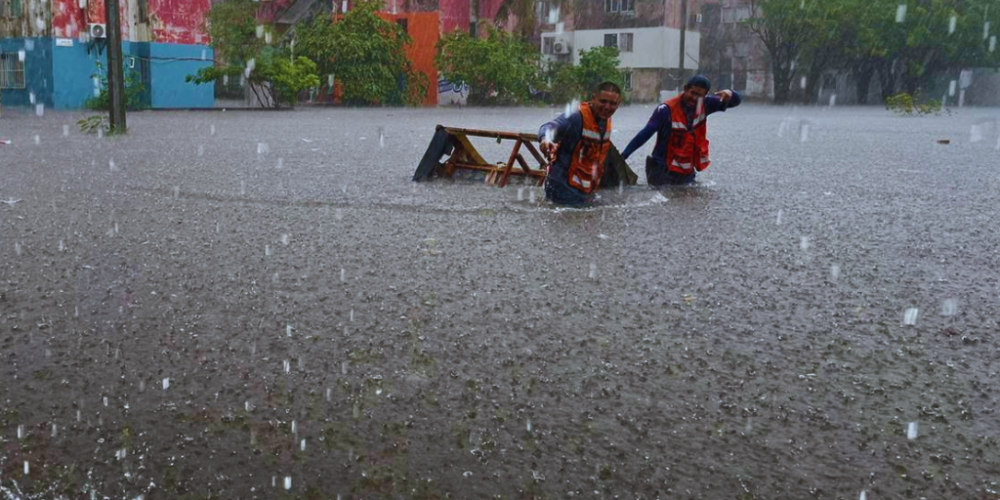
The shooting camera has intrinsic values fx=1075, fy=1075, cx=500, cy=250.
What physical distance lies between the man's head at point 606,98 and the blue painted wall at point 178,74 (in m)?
24.1

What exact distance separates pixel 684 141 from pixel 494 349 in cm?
526

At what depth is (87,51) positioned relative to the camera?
28.7 m

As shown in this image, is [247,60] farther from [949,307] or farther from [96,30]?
[949,307]

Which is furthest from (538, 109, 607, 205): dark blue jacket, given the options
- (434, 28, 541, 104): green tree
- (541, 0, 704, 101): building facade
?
(541, 0, 704, 101): building facade

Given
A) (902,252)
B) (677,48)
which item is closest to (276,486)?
(902,252)

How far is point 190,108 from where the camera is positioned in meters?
29.0

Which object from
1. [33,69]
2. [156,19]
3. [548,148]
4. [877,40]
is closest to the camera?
[548,148]

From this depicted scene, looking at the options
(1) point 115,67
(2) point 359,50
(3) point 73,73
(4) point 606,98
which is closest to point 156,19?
(3) point 73,73

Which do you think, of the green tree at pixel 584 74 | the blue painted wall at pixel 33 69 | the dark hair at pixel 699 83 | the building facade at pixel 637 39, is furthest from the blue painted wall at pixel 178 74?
the dark hair at pixel 699 83

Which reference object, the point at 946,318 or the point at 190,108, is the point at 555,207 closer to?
the point at 946,318

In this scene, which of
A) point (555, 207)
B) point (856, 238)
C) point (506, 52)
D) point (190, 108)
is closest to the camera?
point (856, 238)

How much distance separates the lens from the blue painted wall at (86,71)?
92.7 feet

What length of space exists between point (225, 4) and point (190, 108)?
3.17 meters

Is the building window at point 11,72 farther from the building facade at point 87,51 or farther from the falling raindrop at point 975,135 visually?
the falling raindrop at point 975,135
